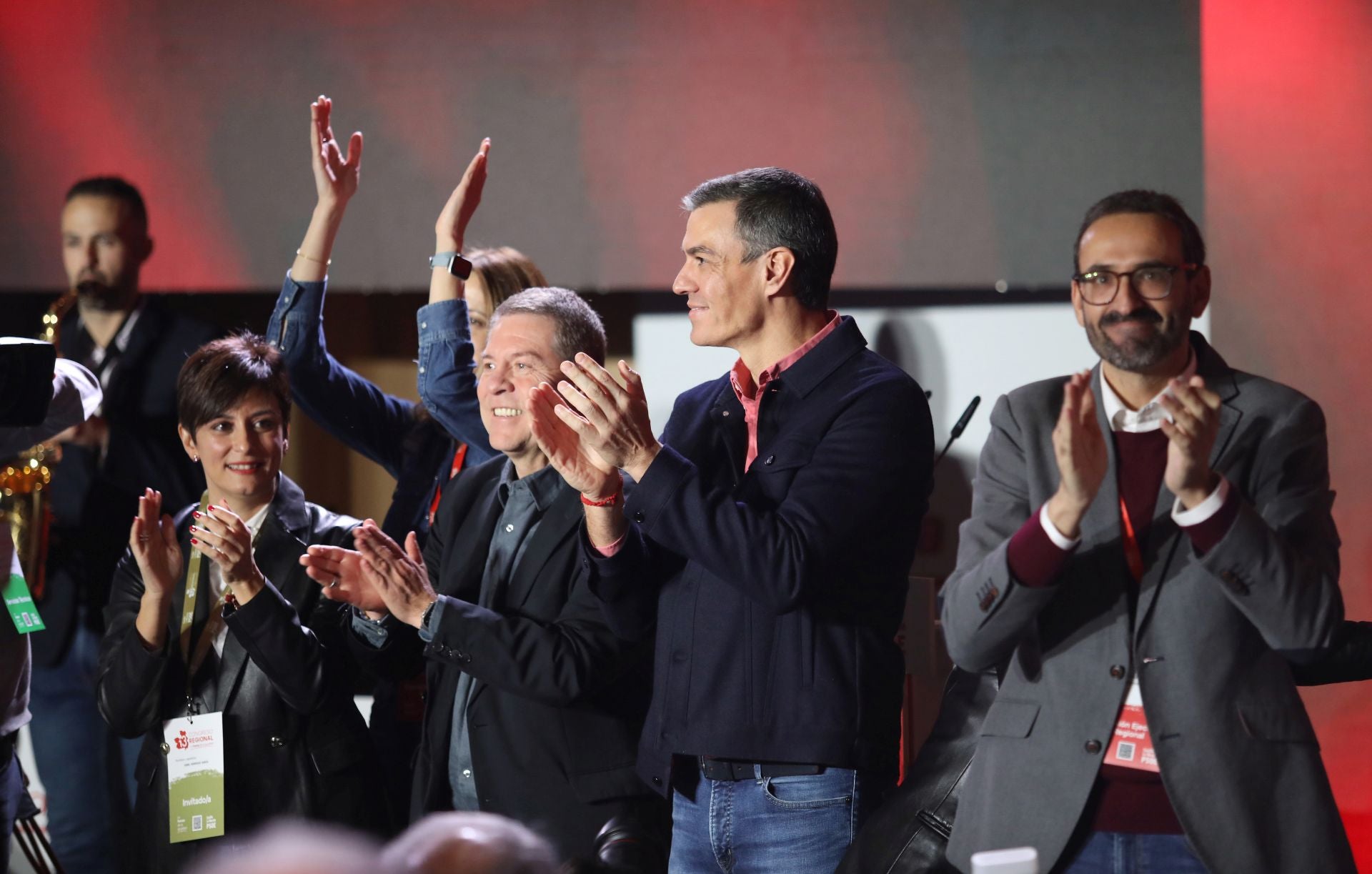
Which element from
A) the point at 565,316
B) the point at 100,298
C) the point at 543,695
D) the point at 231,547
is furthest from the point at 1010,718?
the point at 100,298

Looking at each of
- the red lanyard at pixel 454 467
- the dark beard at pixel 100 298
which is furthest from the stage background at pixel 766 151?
the red lanyard at pixel 454 467

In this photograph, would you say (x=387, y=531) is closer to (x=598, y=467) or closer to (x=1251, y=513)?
(x=598, y=467)

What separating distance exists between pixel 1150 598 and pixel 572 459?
0.86 metres

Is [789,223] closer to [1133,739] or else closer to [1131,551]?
[1131,551]

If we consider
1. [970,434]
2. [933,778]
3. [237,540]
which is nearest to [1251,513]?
[933,778]

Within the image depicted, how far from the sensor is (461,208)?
11.0 ft

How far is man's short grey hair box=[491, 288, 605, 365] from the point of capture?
8.90 feet

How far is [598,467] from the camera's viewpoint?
220cm

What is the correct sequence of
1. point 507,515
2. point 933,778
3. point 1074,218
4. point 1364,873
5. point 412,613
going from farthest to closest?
point 1074,218
point 1364,873
point 507,515
point 412,613
point 933,778

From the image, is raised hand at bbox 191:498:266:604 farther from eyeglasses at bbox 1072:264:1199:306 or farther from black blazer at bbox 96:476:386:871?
eyeglasses at bbox 1072:264:1199:306

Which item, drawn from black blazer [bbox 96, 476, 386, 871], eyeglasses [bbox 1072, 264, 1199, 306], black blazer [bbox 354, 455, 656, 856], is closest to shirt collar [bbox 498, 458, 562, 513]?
black blazer [bbox 354, 455, 656, 856]

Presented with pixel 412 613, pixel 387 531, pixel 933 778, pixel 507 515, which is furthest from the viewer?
pixel 387 531

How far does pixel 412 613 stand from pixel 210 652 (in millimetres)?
531

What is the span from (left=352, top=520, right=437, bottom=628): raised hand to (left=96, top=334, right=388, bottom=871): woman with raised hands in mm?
257
